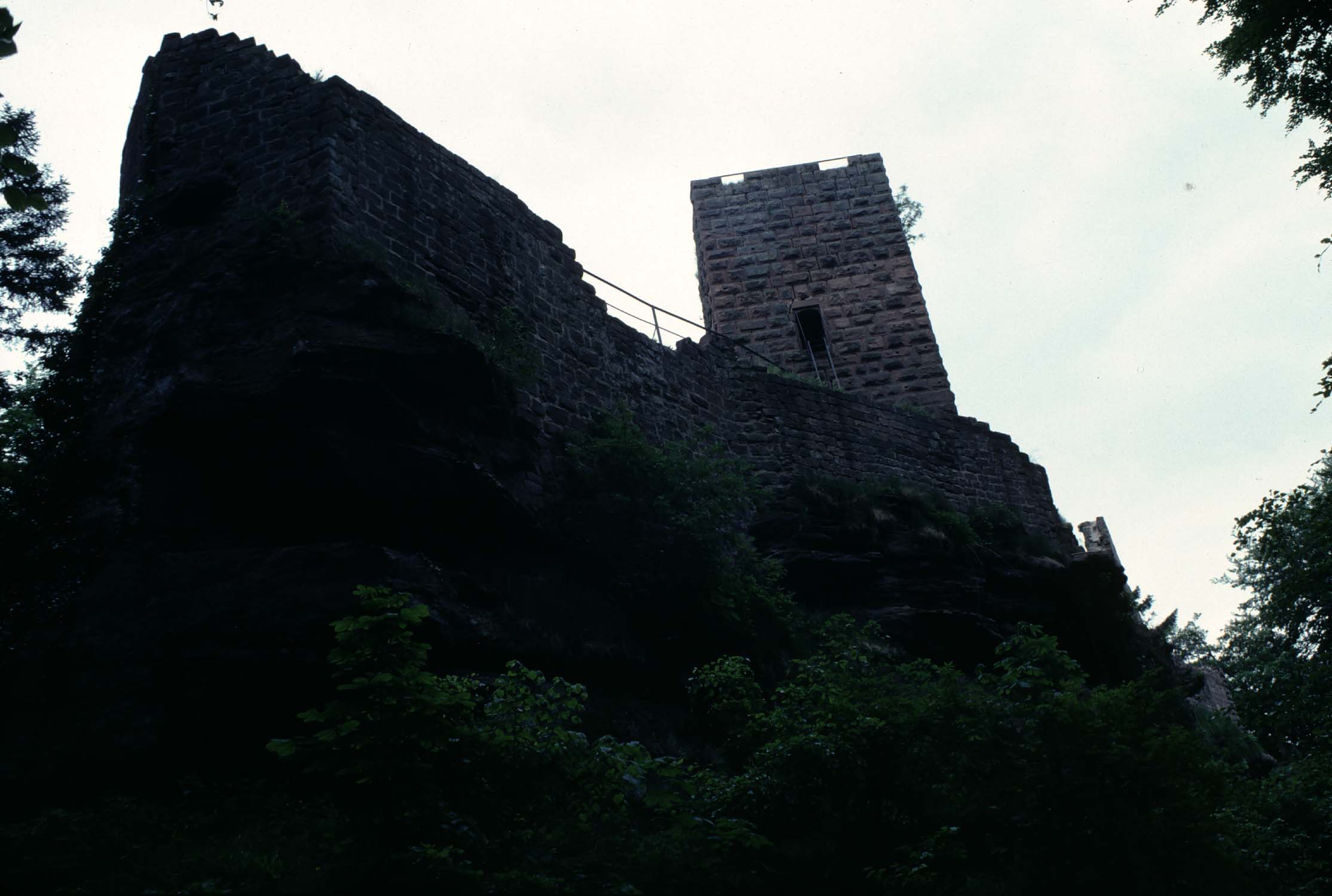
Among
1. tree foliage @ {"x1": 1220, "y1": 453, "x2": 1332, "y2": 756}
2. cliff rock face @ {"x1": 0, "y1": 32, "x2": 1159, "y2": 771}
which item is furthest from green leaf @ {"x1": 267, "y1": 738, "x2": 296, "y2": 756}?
tree foliage @ {"x1": 1220, "y1": 453, "x2": 1332, "y2": 756}

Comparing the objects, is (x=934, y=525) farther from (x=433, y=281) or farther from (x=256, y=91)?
(x=256, y=91)

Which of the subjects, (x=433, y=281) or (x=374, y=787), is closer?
(x=374, y=787)

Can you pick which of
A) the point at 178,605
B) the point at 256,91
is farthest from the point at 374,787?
the point at 256,91

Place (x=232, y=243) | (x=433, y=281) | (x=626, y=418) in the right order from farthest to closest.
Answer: (x=626, y=418) < (x=433, y=281) < (x=232, y=243)

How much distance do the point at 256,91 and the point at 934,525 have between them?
10.1m

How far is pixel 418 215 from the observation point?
1184 cm

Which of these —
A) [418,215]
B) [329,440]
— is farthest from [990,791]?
[418,215]

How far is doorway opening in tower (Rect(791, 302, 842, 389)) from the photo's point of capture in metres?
19.1

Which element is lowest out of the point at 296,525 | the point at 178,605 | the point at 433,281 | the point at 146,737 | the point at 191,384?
the point at 146,737

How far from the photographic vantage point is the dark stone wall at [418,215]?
11.2 metres

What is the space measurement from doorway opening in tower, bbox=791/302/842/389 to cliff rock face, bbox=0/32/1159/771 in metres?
4.98

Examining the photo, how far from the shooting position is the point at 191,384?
928cm

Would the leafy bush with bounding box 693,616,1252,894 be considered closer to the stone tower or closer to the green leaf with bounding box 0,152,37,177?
the green leaf with bounding box 0,152,37,177

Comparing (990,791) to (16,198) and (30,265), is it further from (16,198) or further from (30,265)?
(30,265)
